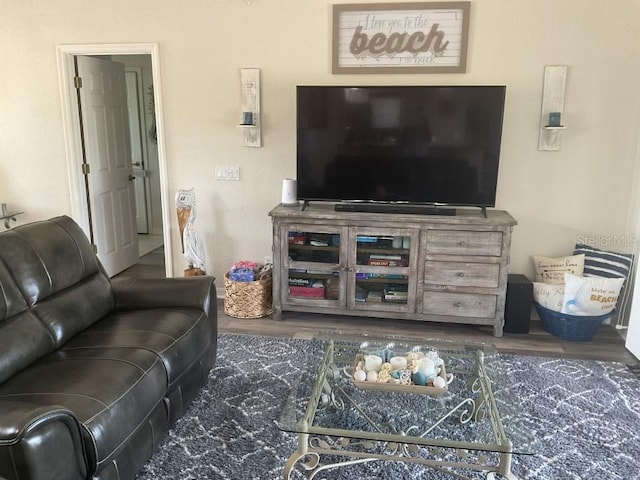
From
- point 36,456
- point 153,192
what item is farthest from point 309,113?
point 153,192

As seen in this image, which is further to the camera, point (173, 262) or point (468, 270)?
→ point (173, 262)

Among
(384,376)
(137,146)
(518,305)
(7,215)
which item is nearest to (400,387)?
(384,376)

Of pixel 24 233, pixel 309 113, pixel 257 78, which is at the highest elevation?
pixel 257 78

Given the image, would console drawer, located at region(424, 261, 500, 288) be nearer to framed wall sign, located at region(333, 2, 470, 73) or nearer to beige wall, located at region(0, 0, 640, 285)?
beige wall, located at region(0, 0, 640, 285)

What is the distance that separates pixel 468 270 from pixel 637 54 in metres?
1.93

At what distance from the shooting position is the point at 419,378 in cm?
217

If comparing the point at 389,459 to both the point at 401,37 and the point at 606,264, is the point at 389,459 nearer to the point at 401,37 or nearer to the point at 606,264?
the point at 606,264

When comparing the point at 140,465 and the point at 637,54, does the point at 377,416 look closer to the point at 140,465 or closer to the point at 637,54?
the point at 140,465

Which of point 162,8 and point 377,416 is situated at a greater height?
point 162,8

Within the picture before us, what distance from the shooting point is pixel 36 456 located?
1493 mm

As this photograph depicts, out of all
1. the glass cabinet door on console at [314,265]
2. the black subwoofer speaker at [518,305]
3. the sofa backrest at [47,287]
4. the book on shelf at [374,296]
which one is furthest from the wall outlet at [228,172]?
the black subwoofer speaker at [518,305]

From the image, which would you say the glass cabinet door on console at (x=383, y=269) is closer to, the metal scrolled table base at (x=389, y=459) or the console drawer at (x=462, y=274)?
the console drawer at (x=462, y=274)

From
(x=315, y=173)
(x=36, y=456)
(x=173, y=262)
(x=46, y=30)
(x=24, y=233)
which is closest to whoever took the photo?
(x=36, y=456)

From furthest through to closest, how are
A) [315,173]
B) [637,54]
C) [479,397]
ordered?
[315,173], [637,54], [479,397]
